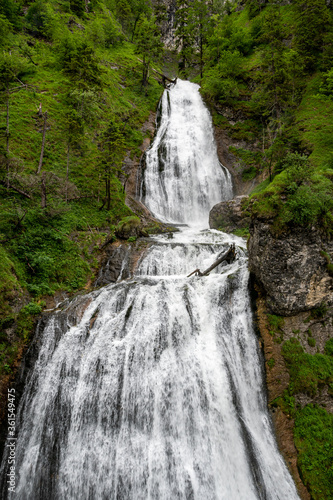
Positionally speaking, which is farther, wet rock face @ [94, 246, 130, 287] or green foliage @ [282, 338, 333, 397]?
wet rock face @ [94, 246, 130, 287]

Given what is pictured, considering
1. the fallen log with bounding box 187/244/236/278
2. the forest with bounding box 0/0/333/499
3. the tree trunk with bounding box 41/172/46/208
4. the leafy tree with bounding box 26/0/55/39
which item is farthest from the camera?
the leafy tree with bounding box 26/0/55/39

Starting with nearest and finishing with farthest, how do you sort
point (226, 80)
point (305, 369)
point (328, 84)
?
point (305, 369) → point (328, 84) → point (226, 80)

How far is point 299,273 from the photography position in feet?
31.4

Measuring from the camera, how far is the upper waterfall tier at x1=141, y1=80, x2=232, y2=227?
23.5m

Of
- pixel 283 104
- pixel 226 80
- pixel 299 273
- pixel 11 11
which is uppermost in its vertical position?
pixel 11 11

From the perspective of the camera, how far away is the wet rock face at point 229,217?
1842cm

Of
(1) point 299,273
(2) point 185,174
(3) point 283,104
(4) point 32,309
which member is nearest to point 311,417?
(1) point 299,273

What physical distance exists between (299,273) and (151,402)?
6.97 metres

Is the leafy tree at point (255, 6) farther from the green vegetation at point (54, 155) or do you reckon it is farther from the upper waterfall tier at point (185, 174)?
the upper waterfall tier at point (185, 174)

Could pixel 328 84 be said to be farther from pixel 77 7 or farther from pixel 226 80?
pixel 77 7

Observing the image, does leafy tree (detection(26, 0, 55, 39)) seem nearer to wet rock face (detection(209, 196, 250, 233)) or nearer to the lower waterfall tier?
wet rock face (detection(209, 196, 250, 233))

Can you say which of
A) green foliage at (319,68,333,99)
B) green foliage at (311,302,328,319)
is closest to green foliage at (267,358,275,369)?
green foliage at (311,302,328,319)

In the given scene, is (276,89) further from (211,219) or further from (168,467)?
(168,467)

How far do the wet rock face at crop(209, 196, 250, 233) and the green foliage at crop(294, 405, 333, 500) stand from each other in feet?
40.3
